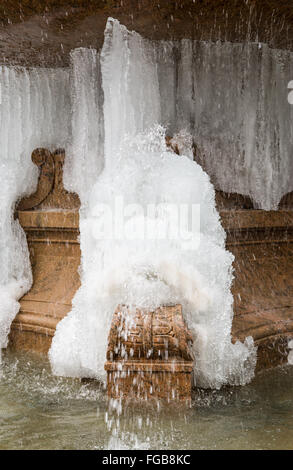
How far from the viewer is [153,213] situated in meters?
2.47

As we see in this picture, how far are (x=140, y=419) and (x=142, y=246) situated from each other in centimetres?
72

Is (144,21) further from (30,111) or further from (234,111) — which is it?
(30,111)

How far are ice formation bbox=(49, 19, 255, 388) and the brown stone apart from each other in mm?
151

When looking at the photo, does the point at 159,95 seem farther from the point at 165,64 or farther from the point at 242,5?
the point at 242,5

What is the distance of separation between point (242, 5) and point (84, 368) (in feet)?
5.93

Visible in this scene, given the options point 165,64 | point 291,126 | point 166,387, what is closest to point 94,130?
point 165,64

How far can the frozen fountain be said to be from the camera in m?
2.19

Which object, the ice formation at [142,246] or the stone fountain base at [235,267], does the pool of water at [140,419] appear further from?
the stone fountain base at [235,267]

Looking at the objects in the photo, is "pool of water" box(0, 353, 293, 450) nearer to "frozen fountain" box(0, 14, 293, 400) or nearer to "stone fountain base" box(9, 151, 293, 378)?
"frozen fountain" box(0, 14, 293, 400)

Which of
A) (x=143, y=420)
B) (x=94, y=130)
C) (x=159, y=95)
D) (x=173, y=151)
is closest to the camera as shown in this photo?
(x=143, y=420)

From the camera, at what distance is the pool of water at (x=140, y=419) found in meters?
1.78

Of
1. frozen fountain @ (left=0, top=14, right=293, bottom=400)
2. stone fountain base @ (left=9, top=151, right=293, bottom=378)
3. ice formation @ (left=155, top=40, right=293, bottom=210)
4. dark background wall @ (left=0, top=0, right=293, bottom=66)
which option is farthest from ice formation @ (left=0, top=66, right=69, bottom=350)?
ice formation @ (left=155, top=40, right=293, bottom=210)

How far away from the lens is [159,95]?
306cm

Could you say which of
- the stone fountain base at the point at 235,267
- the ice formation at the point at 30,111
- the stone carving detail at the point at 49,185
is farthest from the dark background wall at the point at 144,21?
the stone fountain base at the point at 235,267
